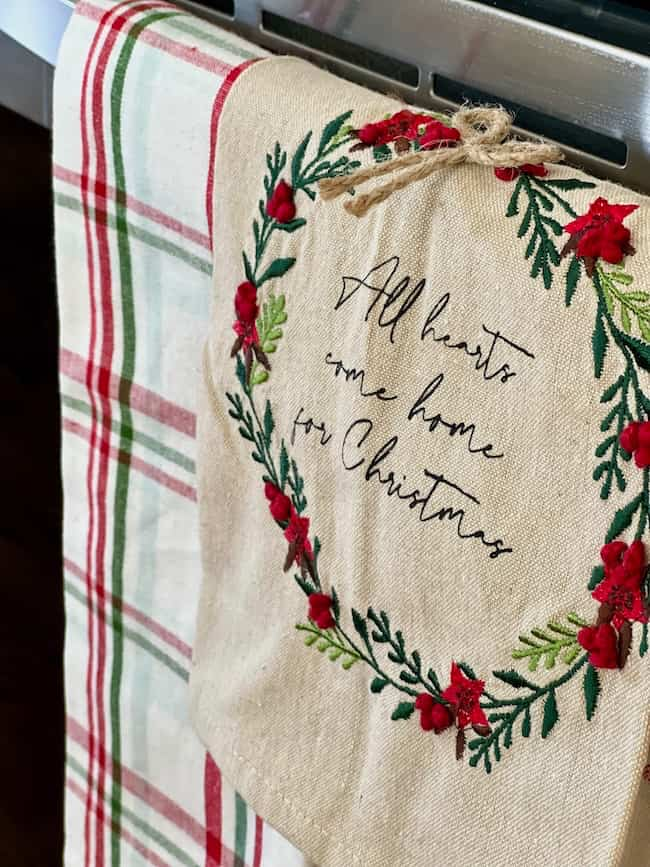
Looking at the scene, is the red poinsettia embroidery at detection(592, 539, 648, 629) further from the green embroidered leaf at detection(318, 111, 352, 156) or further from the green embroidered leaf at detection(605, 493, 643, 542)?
the green embroidered leaf at detection(318, 111, 352, 156)

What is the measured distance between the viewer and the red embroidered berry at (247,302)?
33cm

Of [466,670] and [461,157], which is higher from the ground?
[461,157]

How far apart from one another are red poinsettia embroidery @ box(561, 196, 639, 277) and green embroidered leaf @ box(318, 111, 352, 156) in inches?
2.8

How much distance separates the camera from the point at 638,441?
251mm

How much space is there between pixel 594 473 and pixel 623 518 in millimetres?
12

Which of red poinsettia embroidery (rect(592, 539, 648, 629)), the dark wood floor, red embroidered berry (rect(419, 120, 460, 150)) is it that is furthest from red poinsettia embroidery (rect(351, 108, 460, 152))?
the dark wood floor

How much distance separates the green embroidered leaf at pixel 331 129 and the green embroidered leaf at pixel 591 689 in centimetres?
14

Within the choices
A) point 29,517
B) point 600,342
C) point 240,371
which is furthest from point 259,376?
point 29,517

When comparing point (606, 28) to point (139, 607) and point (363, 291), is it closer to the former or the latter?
point (363, 291)

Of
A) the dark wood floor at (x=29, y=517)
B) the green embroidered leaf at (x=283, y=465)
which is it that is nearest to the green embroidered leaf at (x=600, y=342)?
the green embroidered leaf at (x=283, y=465)

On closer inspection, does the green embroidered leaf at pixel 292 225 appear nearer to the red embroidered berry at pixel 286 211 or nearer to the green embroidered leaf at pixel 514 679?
the red embroidered berry at pixel 286 211

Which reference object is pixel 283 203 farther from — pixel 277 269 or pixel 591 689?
pixel 591 689

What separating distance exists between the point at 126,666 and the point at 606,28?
30 cm

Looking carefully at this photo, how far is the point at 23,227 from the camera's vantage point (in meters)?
0.51
